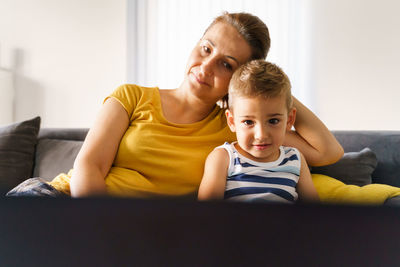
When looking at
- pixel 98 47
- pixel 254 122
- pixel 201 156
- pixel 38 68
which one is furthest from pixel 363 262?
pixel 38 68

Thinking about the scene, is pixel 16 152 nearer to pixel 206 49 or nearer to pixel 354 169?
pixel 206 49

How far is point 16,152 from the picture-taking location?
6.00ft

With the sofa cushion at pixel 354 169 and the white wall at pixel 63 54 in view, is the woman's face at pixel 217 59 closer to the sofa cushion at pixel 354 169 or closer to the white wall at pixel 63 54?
the sofa cushion at pixel 354 169

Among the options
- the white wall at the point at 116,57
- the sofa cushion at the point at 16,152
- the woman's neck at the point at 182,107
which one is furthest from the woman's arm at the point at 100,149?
the white wall at the point at 116,57

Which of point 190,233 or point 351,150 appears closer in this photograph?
point 190,233

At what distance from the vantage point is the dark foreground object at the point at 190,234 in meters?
0.19

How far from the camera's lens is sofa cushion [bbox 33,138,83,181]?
177 centimetres

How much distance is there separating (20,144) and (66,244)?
6.05ft

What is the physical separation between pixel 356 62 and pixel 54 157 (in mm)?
2621

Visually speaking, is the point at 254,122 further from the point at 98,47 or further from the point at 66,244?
the point at 98,47

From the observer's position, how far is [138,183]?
111 cm

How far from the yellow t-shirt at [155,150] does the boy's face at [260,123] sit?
193 millimetres

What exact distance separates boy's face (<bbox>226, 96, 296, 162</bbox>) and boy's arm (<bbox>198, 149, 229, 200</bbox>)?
7 centimetres

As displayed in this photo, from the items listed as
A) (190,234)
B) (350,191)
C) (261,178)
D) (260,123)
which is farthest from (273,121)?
(190,234)
